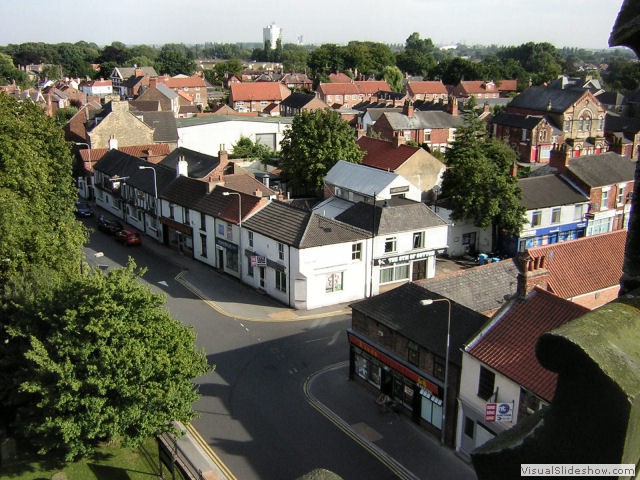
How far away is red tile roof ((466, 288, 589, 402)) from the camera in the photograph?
2169cm

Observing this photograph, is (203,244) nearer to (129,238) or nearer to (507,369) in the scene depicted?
(129,238)

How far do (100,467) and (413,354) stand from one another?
43.6ft

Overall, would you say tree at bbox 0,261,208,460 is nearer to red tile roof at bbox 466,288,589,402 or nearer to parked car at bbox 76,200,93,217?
red tile roof at bbox 466,288,589,402

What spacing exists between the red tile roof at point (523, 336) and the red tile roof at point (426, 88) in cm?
10975

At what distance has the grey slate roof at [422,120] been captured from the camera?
75.3 meters

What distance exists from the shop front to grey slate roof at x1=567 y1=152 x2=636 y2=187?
29944 millimetres

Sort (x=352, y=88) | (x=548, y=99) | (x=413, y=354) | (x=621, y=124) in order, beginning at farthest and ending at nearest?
(x=352, y=88) < (x=548, y=99) < (x=621, y=124) < (x=413, y=354)

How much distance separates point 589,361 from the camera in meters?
2.77

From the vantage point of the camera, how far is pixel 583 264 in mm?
31609

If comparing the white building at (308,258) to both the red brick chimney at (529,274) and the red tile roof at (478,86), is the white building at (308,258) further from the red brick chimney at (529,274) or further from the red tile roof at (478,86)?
the red tile roof at (478,86)

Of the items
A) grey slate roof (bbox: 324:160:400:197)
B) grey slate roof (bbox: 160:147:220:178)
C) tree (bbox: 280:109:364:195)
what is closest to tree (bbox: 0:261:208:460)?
grey slate roof (bbox: 324:160:400:197)

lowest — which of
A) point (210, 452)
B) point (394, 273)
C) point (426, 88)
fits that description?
point (210, 452)

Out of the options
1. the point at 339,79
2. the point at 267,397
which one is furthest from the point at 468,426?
the point at 339,79

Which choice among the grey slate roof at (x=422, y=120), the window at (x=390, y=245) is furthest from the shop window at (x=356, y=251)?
the grey slate roof at (x=422, y=120)
